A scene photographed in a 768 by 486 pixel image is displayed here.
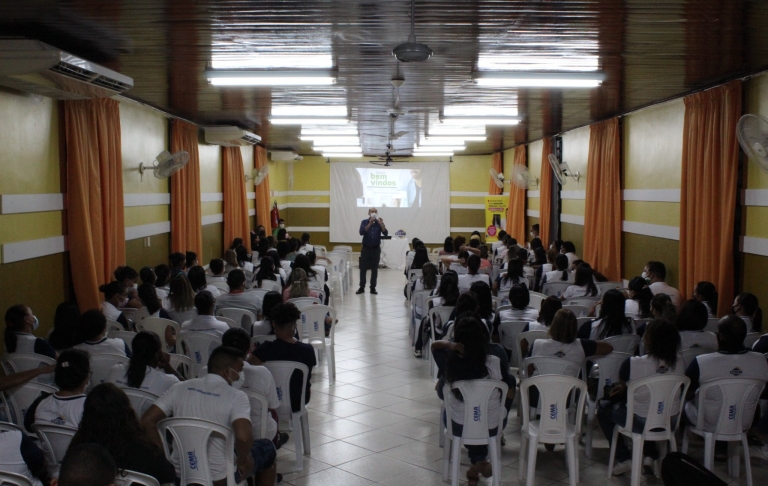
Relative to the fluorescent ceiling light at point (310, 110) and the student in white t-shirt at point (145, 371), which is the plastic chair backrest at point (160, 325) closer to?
the student in white t-shirt at point (145, 371)

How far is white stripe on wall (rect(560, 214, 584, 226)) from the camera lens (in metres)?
12.3

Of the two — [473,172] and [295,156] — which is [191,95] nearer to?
[295,156]

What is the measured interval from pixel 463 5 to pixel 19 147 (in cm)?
417

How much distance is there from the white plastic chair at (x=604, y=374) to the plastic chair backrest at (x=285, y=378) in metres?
2.09

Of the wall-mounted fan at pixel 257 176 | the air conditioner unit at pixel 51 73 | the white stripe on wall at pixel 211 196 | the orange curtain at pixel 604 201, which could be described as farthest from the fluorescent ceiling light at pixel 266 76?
the wall-mounted fan at pixel 257 176

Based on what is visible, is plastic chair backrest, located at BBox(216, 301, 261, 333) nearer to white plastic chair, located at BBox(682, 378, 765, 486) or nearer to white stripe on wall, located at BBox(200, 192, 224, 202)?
white plastic chair, located at BBox(682, 378, 765, 486)

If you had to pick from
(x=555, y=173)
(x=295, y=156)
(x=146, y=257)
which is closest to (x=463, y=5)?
(x=146, y=257)

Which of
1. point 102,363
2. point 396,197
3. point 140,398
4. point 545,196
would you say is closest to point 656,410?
point 140,398

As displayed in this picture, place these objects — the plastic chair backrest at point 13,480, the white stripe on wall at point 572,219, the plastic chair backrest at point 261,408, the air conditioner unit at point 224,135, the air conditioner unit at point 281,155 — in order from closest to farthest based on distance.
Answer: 1. the plastic chair backrest at point 13,480
2. the plastic chair backrest at point 261,408
3. the air conditioner unit at point 224,135
4. the white stripe on wall at point 572,219
5. the air conditioner unit at point 281,155

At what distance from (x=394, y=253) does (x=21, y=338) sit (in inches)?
514

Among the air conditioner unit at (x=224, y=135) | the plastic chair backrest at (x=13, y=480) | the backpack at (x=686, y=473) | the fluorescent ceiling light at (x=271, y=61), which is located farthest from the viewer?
the air conditioner unit at (x=224, y=135)

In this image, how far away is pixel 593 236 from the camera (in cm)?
1105

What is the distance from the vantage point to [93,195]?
7.13 meters

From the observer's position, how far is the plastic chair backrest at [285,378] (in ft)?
15.7
